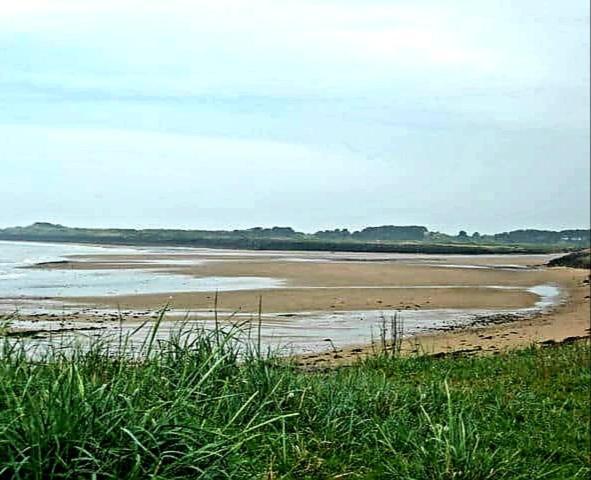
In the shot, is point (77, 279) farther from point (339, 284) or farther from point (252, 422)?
point (339, 284)

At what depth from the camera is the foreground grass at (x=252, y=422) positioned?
2.89 meters

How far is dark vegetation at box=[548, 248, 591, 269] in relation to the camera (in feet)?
77.6

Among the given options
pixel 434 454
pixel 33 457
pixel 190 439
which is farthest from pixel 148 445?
pixel 434 454

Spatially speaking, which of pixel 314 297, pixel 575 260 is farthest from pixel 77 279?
pixel 575 260

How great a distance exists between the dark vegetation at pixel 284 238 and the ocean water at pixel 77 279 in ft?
0.31

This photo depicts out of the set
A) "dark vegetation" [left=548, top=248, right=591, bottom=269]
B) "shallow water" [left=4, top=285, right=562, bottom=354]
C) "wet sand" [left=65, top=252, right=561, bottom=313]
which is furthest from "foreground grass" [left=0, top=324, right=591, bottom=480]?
"dark vegetation" [left=548, top=248, right=591, bottom=269]

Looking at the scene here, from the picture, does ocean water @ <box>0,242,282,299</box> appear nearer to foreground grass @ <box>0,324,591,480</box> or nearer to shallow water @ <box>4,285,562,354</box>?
shallow water @ <box>4,285,562,354</box>

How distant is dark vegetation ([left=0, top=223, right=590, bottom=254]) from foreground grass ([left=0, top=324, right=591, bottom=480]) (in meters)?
1.88

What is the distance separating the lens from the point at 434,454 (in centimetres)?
385

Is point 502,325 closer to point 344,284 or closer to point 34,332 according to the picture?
point 344,284

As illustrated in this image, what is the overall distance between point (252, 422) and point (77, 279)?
2.60 m

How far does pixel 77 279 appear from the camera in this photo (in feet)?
20.1

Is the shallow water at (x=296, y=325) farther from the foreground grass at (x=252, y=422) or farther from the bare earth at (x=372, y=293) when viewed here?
the foreground grass at (x=252, y=422)

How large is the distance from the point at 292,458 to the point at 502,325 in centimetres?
903
